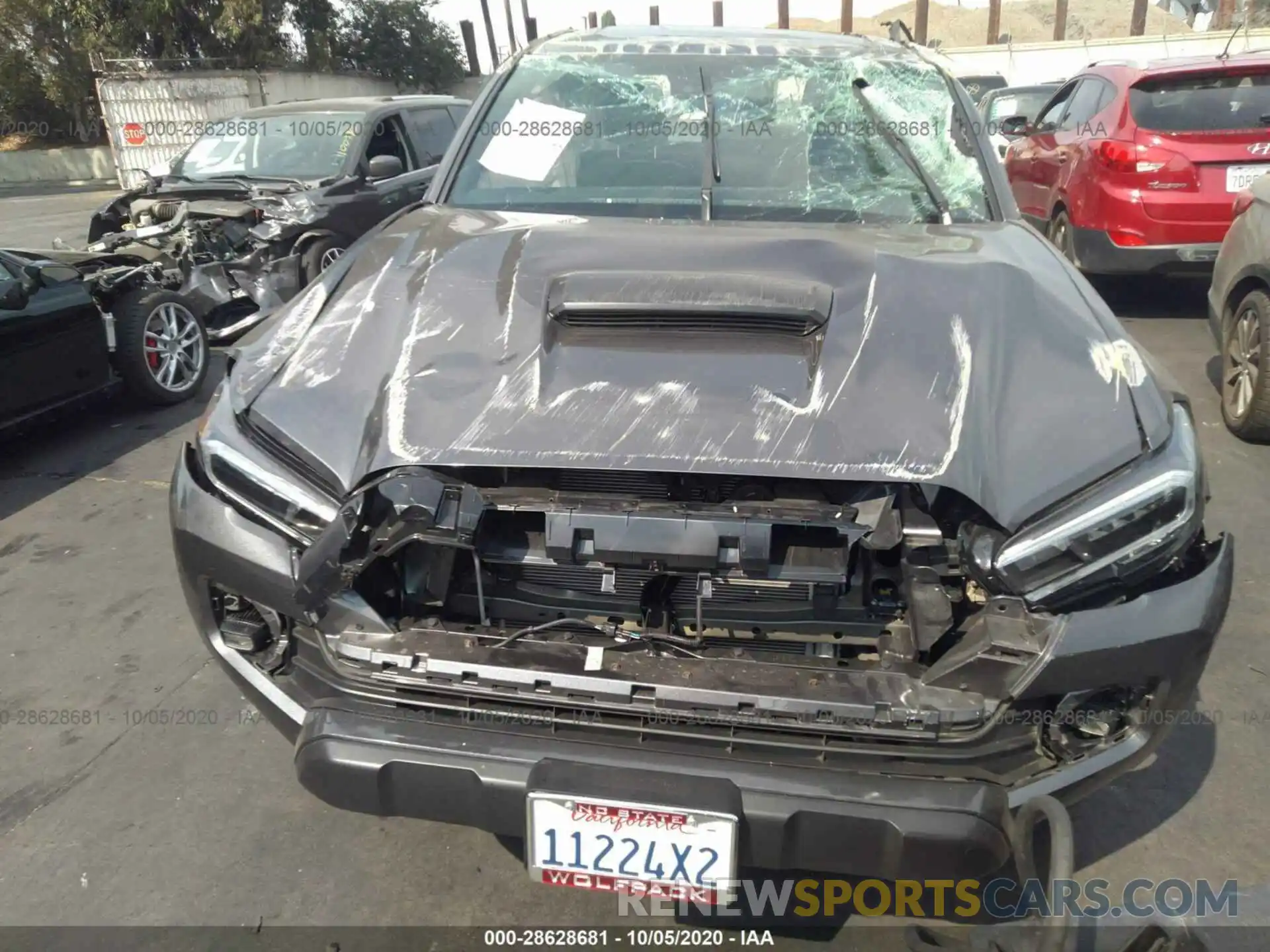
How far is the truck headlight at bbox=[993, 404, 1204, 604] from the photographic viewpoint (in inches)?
71.0

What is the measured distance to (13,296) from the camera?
4773 millimetres

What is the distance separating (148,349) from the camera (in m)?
5.69

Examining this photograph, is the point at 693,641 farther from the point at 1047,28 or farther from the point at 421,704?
the point at 1047,28

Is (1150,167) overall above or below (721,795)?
above

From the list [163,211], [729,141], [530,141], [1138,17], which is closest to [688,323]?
[729,141]

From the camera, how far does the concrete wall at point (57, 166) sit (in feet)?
75.1

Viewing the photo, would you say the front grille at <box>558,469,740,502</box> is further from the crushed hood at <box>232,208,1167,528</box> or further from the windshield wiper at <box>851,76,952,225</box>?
the windshield wiper at <box>851,76,952,225</box>

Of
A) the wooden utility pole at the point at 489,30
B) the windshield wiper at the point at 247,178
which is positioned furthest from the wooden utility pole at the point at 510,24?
the windshield wiper at the point at 247,178

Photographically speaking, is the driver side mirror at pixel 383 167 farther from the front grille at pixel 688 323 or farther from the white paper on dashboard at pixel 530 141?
the front grille at pixel 688 323

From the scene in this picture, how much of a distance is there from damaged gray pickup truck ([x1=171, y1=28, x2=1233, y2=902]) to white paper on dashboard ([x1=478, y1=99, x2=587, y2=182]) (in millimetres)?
755

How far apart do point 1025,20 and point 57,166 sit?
43.1 m

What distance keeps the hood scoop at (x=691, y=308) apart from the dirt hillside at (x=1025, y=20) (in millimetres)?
45676

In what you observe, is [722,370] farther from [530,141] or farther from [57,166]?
[57,166]

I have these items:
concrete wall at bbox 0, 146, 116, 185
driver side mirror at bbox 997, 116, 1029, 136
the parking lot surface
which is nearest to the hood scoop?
the parking lot surface
